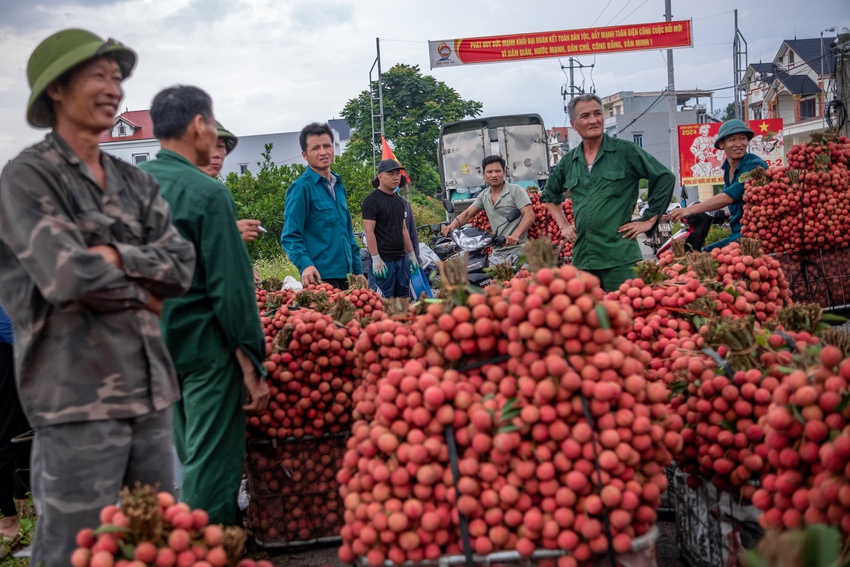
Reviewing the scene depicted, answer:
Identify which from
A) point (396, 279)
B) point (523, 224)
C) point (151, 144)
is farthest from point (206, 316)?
point (151, 144)

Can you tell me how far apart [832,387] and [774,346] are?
3.07ft

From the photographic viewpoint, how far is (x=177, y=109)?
2941 millimetres

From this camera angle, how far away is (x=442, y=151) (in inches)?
614

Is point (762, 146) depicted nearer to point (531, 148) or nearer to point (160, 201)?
point (531, 148)

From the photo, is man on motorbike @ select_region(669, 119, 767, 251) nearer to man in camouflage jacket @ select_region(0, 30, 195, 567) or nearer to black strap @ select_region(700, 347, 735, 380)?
black strap @ select_region(700, 347, 735, 380)

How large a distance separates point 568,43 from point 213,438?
76.3 ft

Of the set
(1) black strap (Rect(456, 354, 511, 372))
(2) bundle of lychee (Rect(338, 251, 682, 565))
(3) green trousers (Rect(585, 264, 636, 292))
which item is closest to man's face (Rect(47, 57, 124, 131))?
(2) bundle of lychee (Rect(338, 251, 682, 565))

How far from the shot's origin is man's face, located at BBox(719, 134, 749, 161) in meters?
6.11

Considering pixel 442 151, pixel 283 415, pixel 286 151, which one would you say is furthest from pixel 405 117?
pixel 283 415

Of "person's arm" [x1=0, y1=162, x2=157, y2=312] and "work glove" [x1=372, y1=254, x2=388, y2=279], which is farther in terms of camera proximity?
"work glove" [x1=372, y1=254, x2=388, y2=279]

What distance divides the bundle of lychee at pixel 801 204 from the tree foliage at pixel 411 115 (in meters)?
34.2

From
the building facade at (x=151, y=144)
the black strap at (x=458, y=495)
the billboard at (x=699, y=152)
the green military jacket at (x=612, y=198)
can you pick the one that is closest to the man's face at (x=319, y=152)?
the green military jacket at (x=612, y=198)

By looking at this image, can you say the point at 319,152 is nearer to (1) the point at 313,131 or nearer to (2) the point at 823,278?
(1) the point at 313,131

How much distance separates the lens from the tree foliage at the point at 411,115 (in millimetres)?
40281
